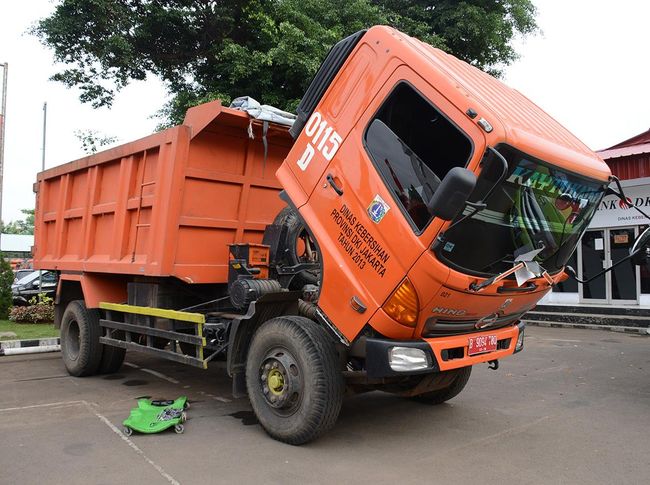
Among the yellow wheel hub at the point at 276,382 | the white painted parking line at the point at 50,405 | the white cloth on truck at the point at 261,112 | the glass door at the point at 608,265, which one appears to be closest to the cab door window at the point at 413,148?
the yellow wheel hub at the point at 276,382

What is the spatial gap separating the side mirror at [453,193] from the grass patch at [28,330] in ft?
28.9

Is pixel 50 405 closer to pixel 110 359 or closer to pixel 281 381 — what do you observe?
pixel 110 359

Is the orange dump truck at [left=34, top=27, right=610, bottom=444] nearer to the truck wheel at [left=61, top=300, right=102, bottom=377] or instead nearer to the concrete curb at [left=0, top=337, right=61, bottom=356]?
the truck wheel at [left=61, top=300, right=102, bottom=377]

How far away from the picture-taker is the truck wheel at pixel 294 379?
3.92m

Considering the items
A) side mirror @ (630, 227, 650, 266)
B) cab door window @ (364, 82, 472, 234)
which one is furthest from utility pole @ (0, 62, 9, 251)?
side mirror @ (630, 227, 650, 266)

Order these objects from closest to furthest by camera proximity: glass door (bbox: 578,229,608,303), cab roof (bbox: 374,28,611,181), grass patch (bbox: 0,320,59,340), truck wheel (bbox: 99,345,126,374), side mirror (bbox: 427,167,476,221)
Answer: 1. side mirror (bbox: 427,167,476,221)
2. cab roof (bbox: 374,28,611,181)
3. truck wheel (bbox: 99,345,126,374)
4. grass patch (bbox: 0,320,59,340)
5. glass door (bbox: 578,229,608,303)

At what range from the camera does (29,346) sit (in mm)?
8898

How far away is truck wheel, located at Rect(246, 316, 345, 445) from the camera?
12.9 feet

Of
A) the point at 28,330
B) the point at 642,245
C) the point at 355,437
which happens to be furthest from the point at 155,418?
the point at 28,330

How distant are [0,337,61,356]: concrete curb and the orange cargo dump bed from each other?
2903 millimetres

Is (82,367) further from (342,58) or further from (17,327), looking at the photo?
(17,327)

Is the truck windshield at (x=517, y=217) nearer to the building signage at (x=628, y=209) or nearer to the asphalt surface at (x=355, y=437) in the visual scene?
the asphalt surface at (x=355, y=437)

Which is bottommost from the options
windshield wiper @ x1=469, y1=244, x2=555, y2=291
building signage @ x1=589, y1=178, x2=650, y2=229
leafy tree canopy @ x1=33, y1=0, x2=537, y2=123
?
windshield wiper @ x1=469, y1=244, x2=555, y2=291

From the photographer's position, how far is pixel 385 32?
3.91m
